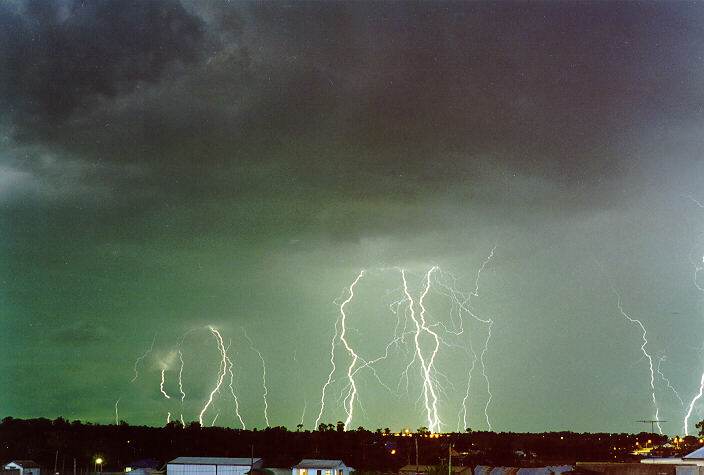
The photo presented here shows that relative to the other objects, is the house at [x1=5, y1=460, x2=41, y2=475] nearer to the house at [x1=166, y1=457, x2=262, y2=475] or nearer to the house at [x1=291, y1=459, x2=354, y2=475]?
the house at [x1=166, y1=457, x2=262, y2=475]

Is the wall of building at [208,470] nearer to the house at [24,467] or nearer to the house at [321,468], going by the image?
the house at [321,468]

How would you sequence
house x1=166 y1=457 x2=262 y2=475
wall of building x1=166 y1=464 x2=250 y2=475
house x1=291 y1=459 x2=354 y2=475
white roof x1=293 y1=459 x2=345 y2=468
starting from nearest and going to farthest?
house x1=291 y1=459 x2=354 y2=475, white roof x1=293 y1=459 x2=345 y2=468, wall of building x1=166 y1=464 x2=250 y2=475, house x1=166 y1=457 x2=262 y2=475

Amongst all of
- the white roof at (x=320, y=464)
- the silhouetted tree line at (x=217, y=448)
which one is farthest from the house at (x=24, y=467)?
the white roof at (x=320, y=464)

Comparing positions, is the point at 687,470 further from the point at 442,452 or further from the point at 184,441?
the point at 184,441

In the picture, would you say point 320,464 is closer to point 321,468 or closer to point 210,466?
point 321,468

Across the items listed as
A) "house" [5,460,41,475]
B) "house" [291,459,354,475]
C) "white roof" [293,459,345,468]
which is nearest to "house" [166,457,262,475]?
"house" [291,459,354,475]
